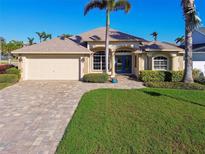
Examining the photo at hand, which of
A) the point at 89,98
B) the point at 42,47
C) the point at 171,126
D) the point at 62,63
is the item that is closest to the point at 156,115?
the point at 171,126

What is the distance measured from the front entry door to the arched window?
3.09m

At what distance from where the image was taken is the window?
21766mm

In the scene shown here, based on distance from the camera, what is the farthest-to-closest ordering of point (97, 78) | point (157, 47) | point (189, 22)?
point (157, 47) < point (97, 78) < point (189, 22)

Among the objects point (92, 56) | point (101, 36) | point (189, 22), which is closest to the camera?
point (189, 22)

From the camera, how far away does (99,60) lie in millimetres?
21859

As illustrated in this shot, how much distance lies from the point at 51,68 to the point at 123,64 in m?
8.58

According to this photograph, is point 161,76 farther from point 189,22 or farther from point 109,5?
point 109,5

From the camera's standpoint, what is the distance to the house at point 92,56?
19.0 meters

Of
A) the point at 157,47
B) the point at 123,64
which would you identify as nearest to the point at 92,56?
the point at 123,64

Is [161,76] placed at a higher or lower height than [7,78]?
higher

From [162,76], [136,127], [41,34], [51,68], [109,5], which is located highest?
[41,34]

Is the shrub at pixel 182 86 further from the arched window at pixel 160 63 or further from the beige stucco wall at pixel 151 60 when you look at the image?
the arched window at pixel 160 63

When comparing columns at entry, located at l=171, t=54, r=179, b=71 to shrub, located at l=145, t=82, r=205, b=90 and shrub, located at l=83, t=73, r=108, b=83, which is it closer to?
shrub, located at l=145, t=82, r=205, b=90

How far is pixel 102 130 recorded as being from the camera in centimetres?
618
